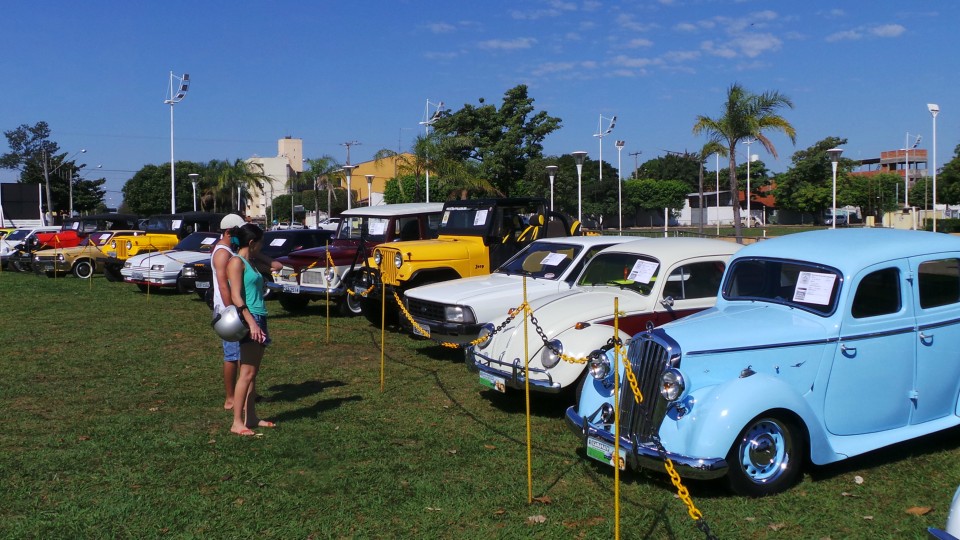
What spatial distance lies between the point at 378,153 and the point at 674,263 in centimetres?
2514

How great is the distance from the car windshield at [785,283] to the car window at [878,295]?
0.16 metres

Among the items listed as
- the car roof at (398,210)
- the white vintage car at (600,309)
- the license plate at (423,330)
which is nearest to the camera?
the white vintage car at (600,309)

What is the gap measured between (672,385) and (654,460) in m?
0.48

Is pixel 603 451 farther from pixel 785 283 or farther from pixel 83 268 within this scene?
pixel 83 268

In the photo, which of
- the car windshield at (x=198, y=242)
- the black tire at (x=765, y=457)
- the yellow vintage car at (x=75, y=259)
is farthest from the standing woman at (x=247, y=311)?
the yellow vintage car at (x=75, y=259)

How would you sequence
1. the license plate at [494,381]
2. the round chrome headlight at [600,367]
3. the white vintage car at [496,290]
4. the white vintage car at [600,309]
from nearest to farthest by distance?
the round chrome headlight at [600,367]
the white vintage car at [600,309]
the license plate at [494,381]
the white vintage car at [496,290]

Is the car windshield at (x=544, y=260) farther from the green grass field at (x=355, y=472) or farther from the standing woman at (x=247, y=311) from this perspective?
the standing woman at (x=247, y=311)

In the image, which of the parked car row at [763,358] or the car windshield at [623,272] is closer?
the parked car row at [763,358]

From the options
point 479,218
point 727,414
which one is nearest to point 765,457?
point 727,414

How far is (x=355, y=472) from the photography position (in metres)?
5.88

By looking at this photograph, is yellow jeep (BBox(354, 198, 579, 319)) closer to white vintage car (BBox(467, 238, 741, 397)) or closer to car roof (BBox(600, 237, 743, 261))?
white vintage car (BBox(467, 238, 741, 397))

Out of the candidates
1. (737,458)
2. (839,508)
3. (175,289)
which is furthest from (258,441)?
(175,289)

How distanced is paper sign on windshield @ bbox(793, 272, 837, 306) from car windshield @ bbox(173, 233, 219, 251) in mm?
15811

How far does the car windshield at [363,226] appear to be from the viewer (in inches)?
594
